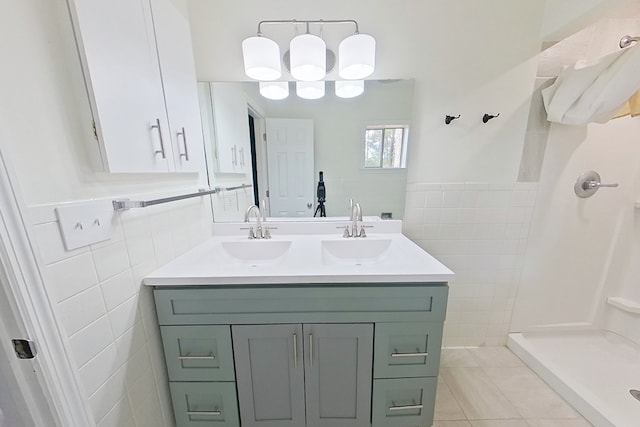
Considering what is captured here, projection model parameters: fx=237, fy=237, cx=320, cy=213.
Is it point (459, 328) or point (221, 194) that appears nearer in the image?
point (221, 194)

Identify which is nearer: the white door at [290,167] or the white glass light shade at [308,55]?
the white glass light shade at [308,55]

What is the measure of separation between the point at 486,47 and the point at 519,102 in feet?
1.19

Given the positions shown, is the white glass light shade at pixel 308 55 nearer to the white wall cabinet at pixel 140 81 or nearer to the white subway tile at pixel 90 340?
the white wall cabinet at pixel 140 81

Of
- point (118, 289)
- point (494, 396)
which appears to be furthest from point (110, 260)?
point (494, 396)

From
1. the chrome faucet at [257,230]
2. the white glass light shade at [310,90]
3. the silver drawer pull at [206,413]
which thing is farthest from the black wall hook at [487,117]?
the silver drawer pull at [206,413]

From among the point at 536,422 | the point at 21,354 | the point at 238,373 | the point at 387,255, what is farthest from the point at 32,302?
the point at 536,422

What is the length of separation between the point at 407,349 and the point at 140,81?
4.74 ft

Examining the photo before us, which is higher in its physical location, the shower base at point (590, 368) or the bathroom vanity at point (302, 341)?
the bathroom vanity at point (302, 341)

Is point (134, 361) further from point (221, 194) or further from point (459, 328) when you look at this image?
point (459, 328)

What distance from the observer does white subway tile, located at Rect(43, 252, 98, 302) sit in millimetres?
597

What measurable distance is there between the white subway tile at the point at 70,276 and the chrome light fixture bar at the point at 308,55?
3.54 ft

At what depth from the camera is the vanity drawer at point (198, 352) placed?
3.15 ft

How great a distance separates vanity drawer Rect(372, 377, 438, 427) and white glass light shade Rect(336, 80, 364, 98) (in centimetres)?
145

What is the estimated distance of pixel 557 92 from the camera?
127 cm
